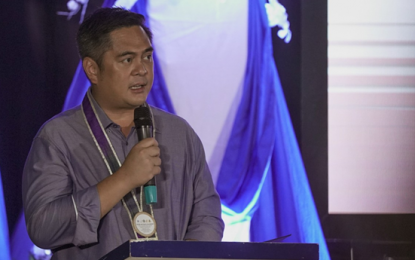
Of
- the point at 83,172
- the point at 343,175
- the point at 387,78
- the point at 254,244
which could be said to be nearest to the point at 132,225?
the point at 83,172

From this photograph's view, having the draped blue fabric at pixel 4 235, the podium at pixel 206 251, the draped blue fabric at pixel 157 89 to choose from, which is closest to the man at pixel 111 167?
the podium at pixel 206 251

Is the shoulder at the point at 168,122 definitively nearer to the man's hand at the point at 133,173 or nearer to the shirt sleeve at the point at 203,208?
the shirt sleeve at the point at 203,208

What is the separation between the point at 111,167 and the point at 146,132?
276mm

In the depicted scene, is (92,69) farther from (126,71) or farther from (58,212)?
(58,212)

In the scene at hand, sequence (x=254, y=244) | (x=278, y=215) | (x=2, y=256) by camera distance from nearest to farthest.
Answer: (x=254, y=244), (x=2, y=256), (x=278, y=215)

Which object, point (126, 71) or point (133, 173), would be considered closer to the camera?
point (133, 173)

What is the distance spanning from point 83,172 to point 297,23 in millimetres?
1772

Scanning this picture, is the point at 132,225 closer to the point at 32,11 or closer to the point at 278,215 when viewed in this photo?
the point at 278,215

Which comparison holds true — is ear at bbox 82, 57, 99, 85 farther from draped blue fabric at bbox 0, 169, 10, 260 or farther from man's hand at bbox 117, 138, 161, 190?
draped blue fabric at bbox 0, 169, 10, 260

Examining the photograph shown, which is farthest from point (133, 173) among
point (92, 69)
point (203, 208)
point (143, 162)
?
point (92, 69)

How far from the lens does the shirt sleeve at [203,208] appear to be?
6.95 feet

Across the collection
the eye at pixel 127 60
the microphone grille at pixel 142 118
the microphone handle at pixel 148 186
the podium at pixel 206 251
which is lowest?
the podium at pixel 206 251

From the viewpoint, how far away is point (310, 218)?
10.9 feet

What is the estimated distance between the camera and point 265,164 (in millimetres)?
3346
